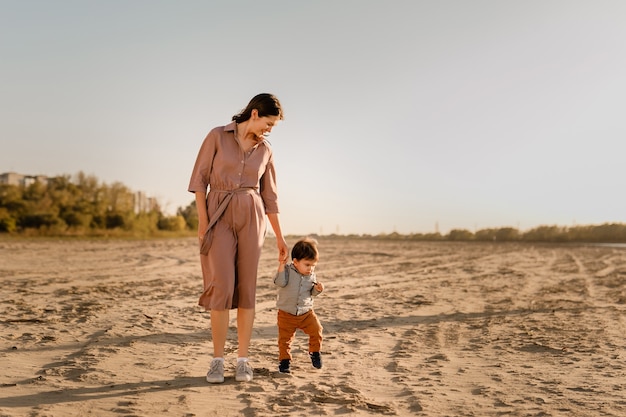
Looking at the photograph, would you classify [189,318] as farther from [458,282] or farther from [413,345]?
[458,282]

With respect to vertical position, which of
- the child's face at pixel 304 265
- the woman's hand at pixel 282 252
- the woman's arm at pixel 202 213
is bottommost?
the child's face at pixel 304 265

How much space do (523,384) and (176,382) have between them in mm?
2531

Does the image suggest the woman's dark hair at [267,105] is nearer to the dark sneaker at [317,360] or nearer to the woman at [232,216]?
the woman at [232,216]

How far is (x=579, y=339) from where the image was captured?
628 centimetres

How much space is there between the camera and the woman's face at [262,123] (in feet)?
14.3

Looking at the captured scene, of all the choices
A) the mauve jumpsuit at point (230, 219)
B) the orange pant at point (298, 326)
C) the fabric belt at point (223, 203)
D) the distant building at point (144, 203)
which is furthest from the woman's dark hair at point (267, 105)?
the distant building at point (144, 203)

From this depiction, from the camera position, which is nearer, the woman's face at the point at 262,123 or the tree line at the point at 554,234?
the woman's face at the point at 262,123

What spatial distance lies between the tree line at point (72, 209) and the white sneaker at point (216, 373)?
28990 mm

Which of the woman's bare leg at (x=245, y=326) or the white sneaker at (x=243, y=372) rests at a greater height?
the woman's bare leg at (x=245, y=326)

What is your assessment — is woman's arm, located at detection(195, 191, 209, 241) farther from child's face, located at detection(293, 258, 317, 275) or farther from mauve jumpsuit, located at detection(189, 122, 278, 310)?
child's face, located at detection(293, 258, 317, 275)

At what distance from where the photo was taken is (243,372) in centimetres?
438

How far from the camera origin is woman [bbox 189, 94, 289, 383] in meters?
4.36

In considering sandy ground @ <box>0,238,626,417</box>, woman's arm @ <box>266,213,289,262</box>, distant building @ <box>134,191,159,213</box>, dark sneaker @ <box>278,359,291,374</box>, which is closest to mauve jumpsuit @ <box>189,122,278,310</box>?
woman's arm @ <box>266,213,289,262</box>

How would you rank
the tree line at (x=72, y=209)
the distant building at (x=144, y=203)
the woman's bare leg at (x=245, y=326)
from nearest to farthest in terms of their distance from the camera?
the woman's bare leg at (x=245, y=326) < the tree line at (x=72, y=209) < the distant building at (x=144, y=203)
